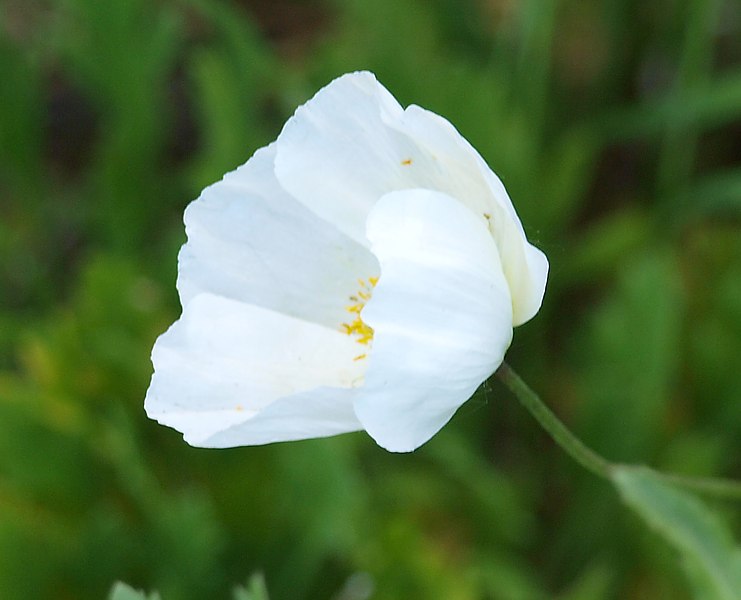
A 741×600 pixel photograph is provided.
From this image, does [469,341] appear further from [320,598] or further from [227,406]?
[320,598]

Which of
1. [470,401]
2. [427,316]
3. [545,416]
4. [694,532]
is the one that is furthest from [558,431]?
[470,401]

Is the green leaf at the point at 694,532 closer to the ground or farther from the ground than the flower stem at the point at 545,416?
closer to the ground

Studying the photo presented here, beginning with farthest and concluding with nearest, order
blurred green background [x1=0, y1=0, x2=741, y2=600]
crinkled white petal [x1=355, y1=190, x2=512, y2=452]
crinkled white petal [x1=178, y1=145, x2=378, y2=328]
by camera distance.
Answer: blurred green background [x1=0, y1=0, x2=741, y2=600]
crinkled white petal [x1=178, y1=145, x2=378, y2=328]
crinkled white petal [x1=355, y1=190, x2=512, y2=452]

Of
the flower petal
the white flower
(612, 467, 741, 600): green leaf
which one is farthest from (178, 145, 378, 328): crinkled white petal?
(612, 467, 741, 600): green leaf

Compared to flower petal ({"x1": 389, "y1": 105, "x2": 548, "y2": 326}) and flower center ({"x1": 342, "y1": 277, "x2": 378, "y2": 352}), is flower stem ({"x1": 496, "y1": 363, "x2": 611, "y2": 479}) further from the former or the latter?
flower center ({"x1": 342, "y1": 277, "x2": 378, "y2": 352})

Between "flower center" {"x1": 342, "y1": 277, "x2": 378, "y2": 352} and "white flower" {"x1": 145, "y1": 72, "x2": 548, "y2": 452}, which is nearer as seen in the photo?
"white flower" {"x1": 145, "y1": 72, "x2": 548, "y2": 452}

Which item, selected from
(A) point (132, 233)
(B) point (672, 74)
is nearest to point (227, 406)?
(A) point (132, 233)

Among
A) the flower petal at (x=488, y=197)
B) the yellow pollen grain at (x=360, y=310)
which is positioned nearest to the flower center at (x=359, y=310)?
the yellow pollen grain at (x=360, y=310)

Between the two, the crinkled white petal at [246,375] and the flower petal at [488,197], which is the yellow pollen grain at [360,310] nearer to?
the crinkled white petal at [246,375]

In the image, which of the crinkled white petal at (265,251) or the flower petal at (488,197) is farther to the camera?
the crinkled white petal at (265,251)
